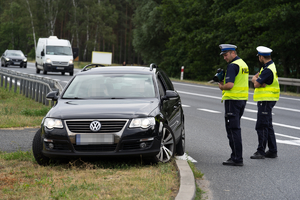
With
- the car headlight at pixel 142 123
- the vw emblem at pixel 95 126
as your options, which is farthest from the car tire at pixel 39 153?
the car headlight at pixel 142 123

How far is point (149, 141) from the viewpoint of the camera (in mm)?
6090

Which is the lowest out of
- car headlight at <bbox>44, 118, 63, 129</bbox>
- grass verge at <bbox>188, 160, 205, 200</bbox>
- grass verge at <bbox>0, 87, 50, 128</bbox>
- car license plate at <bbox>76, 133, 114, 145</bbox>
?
grass verge at <bbox>0, 87, 50, 128</bbox>

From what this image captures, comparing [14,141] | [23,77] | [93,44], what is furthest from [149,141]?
[93,44]

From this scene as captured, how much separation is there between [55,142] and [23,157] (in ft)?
3.55

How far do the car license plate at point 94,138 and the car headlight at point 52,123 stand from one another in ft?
1.02

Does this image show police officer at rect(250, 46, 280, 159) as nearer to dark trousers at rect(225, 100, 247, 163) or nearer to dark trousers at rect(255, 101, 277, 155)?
dark trousers at rect(255, 101, 277, 155)

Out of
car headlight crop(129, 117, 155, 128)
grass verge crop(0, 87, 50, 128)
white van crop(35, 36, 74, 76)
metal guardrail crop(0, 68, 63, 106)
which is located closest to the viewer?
car headlight crop(129, 117, 155, 128)

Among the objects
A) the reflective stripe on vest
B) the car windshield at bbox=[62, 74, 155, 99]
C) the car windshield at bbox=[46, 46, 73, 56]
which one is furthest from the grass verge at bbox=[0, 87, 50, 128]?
the car windshield at bbox=[46, 46, 73, 56]

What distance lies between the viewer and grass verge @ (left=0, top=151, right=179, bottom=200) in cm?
486

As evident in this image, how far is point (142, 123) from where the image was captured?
19.9 feet

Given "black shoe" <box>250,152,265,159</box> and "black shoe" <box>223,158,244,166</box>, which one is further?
"black shoe" <box>250,152,265,159</box>

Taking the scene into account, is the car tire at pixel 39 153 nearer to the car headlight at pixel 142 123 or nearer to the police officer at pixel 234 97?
the car headlight at pixel 142 123

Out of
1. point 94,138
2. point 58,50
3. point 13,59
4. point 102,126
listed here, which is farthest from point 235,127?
point 13,59

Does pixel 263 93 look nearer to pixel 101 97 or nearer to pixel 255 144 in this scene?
pixel 255 144
